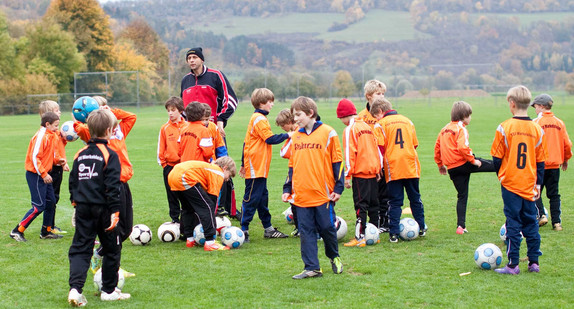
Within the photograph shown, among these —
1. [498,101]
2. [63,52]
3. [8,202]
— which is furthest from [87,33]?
[8,202]

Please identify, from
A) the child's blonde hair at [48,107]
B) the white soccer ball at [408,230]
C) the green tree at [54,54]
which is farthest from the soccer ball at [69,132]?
the green tree at [54,54]

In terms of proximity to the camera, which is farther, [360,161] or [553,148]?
[553,148]

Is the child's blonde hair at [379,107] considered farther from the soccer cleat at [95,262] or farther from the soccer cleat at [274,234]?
the soccer cleat at [95,262]

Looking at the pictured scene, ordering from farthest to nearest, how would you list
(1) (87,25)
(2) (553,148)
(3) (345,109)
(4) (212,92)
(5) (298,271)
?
1. (1) (87,25)
2. (4) (212,92)
3. (2) (553,148)
4. (3) (345,109)
5. (5) (298,271)

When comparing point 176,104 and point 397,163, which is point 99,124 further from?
point 397,163

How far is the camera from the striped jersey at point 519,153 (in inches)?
258

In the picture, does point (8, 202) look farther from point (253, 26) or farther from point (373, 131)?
point (253, 26)

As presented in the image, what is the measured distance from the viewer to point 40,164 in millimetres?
8336

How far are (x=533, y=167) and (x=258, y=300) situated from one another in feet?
10.2

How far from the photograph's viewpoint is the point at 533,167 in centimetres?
661

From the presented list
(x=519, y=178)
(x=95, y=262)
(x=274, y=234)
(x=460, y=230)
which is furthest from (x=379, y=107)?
(x=95, y=262)

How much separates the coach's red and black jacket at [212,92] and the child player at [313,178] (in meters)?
3.25

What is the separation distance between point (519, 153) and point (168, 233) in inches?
175

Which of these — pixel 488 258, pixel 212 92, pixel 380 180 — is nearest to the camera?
pixel 488 258
